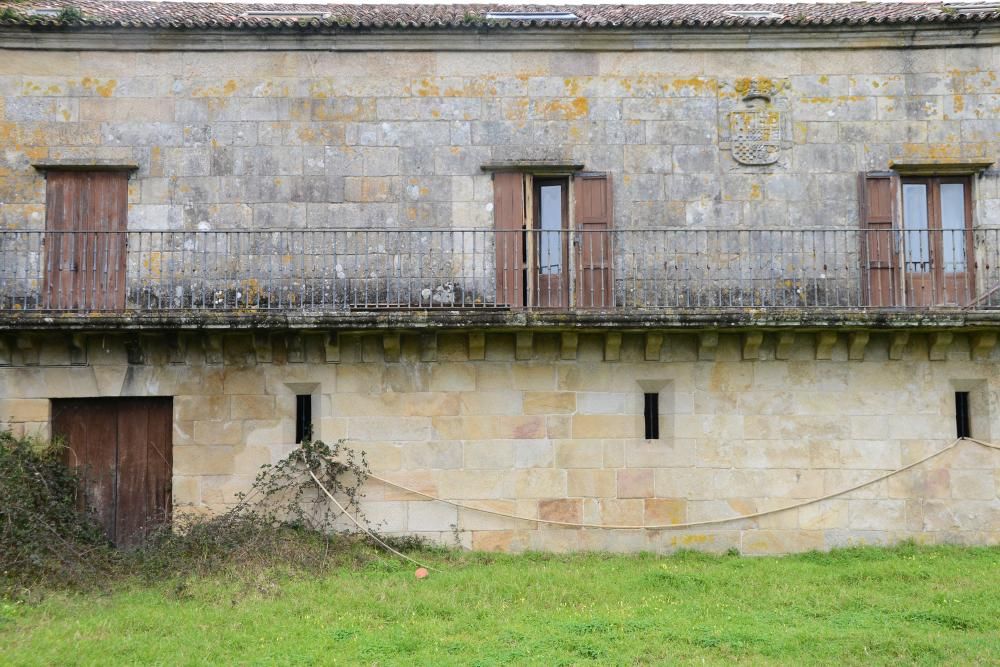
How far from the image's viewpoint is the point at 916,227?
12.4m

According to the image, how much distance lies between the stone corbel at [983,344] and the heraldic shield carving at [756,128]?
3.63 metres

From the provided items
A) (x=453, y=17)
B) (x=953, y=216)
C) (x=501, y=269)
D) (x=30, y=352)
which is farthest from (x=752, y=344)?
(x=30, y=352)

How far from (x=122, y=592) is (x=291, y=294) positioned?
4.43m

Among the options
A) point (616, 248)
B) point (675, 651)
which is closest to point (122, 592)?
point (675, 651)

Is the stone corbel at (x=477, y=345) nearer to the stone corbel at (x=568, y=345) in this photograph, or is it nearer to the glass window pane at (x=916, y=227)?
the stone corbel at (x=568, y=345)

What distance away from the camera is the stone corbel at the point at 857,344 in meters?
11.4

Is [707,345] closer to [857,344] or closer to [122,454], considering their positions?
[857,344]

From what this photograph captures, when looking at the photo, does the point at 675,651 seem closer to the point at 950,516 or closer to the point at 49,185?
the point at 950,516

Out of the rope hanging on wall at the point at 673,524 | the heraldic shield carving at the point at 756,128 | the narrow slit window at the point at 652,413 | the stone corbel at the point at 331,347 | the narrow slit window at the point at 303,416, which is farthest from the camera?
the heraldic shield carving at the point at 756,128

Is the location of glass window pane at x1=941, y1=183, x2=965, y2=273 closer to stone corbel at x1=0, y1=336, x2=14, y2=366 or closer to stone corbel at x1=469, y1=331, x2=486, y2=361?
stone corbel at x1=469, y1=331, x2=486, y2=361

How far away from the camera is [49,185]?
39.5ft

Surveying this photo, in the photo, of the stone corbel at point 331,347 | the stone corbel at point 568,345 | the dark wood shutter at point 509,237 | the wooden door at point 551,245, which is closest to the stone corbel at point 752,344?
the stone corbel at point 568,345

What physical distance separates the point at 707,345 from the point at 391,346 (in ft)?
13.9

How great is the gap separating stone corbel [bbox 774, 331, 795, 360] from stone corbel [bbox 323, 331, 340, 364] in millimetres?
5914
